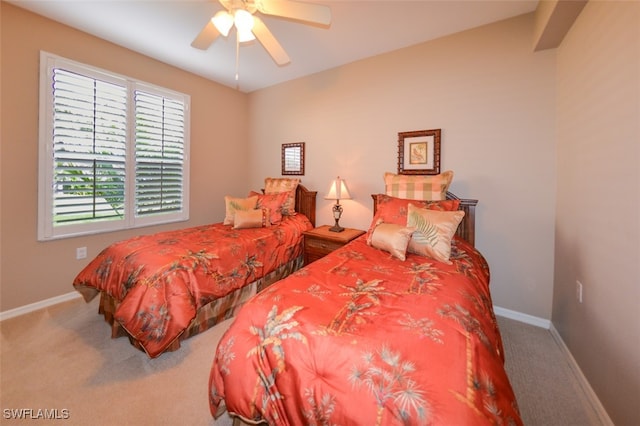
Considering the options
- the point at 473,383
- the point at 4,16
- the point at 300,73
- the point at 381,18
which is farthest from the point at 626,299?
the point at 4,16

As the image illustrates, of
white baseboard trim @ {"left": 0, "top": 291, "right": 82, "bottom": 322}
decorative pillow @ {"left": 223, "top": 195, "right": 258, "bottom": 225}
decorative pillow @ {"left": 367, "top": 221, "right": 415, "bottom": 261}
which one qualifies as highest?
decorative pillow @ {"left": 223, "top": 195, "right": 258, "bottom": 225}

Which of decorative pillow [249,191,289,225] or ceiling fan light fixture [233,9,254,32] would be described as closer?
ceiling fan light fixture [233,9,254,32]

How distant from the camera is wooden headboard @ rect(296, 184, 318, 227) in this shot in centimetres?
357

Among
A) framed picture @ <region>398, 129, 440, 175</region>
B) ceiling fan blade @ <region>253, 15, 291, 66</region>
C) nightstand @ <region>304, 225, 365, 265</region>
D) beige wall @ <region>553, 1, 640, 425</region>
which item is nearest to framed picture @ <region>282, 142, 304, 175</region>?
nightstand @ <region>304, 225, 365, 265</region>

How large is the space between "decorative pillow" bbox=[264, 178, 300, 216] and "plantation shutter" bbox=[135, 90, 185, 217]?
3.92 feet

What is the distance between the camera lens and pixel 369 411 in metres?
0.79

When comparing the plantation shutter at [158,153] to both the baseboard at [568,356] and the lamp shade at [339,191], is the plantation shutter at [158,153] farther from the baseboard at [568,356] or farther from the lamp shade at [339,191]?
the baseboard at [568,356]

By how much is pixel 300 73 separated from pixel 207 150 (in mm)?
1737

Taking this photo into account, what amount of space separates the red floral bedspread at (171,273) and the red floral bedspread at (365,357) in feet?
2.41

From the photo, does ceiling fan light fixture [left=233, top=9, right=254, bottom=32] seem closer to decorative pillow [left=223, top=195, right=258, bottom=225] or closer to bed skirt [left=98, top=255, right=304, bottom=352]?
decorative pillow [left=223, top=195, right=258, bottom=225]

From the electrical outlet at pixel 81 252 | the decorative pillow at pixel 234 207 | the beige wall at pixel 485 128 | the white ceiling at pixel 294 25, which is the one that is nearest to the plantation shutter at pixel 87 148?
the electrical outlet at pixel 81 252

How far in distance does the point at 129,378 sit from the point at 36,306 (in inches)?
67.3

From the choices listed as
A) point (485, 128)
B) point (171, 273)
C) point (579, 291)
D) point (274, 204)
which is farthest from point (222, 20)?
point (579, 291)

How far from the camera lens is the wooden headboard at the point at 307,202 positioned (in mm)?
3571
